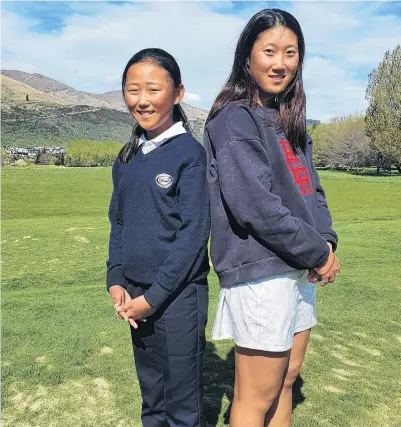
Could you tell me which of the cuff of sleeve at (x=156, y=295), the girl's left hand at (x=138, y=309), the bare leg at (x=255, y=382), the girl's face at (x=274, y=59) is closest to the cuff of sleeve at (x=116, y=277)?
the girl's left hand at (x=138, y=309)

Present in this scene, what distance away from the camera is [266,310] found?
5.54 feet

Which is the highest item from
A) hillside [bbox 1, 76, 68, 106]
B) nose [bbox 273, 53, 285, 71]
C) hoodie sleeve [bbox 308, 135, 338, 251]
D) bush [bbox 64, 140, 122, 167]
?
hillside [bbox 1, 76, 68, 106]

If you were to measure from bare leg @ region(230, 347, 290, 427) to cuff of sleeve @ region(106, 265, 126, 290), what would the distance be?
541mm

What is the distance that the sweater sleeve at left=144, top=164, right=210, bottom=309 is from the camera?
1778 millimetres

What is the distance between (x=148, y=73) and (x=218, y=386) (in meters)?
1.58

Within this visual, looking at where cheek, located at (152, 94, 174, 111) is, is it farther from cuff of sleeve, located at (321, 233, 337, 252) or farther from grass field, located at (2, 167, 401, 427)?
grass field, located at (2, 167, 401, 427)

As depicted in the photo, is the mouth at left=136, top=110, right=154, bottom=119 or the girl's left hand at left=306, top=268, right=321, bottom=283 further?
the mouth at left=136, top=110, right=154, bottom=119

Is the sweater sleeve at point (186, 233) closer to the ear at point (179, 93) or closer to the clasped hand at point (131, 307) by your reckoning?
the clasped hand at point (131, 307)

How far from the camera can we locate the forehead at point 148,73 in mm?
1860

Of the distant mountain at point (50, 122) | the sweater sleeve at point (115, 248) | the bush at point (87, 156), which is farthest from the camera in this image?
the distant mountain at point (50, 122)

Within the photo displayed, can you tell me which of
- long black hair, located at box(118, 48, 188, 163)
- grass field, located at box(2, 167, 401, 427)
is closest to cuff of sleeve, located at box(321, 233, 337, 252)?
long black hair, located at box(118, 48, 188, 163)

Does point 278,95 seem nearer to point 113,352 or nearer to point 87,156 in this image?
point 113,352

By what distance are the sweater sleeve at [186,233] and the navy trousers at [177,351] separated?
0.31 ft

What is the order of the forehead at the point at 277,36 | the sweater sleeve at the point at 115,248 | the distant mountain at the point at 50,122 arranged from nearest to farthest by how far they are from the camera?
the forehead at the point at 277,36
the sweater sleeve at the point at 115,248
the distant mountain at the point at 50,122
